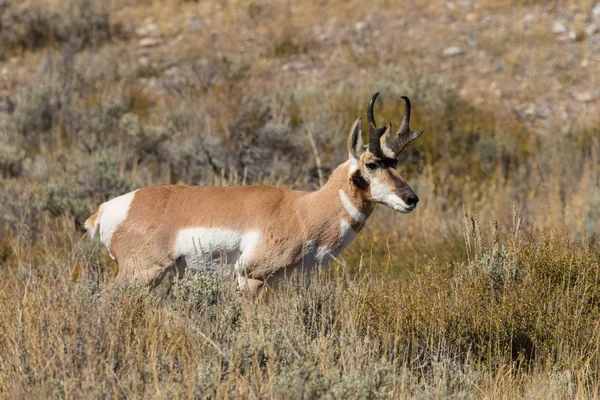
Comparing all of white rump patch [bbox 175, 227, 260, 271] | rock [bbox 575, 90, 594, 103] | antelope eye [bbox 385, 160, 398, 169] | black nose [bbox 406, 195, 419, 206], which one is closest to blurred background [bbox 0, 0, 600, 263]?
rock [bbox 575, 90, 594, 103]

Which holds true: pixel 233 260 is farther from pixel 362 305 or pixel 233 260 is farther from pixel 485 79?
pixel 485 79

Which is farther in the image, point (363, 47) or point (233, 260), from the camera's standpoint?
point (363, 47)

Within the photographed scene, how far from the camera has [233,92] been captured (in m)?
12.1

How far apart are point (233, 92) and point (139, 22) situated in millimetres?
6463

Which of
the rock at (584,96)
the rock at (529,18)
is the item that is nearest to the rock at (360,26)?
the rock at (529,18)

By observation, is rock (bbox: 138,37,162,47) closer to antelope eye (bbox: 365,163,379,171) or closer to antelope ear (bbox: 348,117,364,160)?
antelope ear (bbox: 348,117,364,160)

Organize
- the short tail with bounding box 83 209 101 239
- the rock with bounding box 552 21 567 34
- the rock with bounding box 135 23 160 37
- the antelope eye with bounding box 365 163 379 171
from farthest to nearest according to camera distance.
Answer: the rock with bounding box 135 23 160 37 < the rock with bounding box 552 21 567 34 < the short tail with bounding box 83 209 101 239 < the antelope eye with bounding box 365 163 379 171

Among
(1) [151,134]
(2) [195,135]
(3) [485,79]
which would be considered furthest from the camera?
(3) [485,79]

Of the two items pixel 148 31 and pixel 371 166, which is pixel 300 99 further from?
pixel 371 166

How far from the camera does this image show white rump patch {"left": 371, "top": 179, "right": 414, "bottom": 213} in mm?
5867

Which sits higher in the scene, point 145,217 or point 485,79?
point 145,217

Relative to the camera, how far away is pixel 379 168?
19.7 ft

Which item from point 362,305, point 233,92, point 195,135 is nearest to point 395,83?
point 233,92

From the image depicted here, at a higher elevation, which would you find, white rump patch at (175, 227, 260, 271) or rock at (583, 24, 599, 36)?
white rump patch at (175, 227, 260, 271)
